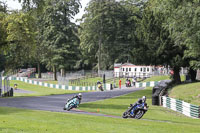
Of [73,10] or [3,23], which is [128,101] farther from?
[73,10]

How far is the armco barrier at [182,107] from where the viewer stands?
66.6 ft

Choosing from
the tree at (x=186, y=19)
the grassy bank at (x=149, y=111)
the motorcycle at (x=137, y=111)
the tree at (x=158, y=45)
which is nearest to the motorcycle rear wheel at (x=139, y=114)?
the motorcycle at (x=137, y=111)

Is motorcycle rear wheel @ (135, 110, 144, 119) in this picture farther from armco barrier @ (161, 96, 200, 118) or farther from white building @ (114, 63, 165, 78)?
white building @ (114, 63, 165, 78)

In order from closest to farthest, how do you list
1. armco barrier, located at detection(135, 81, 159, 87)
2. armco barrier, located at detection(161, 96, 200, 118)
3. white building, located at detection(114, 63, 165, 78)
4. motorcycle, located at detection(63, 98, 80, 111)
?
armco barrier, located at detection(161, 96, 200, 118)
motorcycle, located at detection(63, 98, 80, 111)
armco barrier, located at detection(135, 81, 159, 87)
white building, located at detection(114, 63, 165, 78)

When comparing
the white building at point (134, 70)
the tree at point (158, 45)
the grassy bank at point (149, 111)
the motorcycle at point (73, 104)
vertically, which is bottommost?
the grassy bank at point (149, 111)

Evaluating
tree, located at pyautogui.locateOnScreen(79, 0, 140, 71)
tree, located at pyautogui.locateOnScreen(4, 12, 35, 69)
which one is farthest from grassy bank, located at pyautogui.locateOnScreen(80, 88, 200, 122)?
tree, located at pyautogui.locateOnScreen(79, 0, 140, 71)

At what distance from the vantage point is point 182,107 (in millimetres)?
22391

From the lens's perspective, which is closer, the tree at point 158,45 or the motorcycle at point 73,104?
the motorcycle at point 73,104

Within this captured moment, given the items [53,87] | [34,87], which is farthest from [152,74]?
[34,87]

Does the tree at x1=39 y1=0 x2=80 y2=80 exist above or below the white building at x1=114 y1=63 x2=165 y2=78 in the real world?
above

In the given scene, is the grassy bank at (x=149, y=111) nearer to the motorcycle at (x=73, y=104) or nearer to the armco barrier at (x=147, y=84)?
the motorcycle at (x=73, y=104)

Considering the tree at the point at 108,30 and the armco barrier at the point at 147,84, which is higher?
the tree at the point at 108,30

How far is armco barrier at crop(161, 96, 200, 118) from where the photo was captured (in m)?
20.3

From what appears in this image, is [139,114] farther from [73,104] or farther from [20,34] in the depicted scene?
[20,34]
